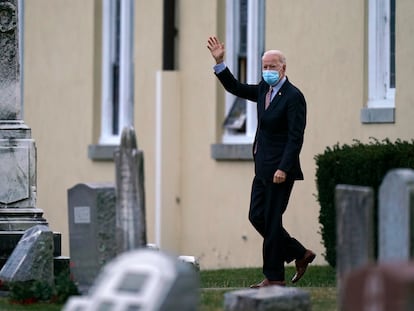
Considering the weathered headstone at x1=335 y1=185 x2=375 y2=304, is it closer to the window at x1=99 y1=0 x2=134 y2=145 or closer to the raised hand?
the raised hand

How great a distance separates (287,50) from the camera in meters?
19.1

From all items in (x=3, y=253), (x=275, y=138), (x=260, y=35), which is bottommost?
(x=3, y=253)

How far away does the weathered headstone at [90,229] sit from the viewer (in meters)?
11.6

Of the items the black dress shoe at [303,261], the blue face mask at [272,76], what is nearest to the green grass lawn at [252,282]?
the black dress shoe at [303,261]

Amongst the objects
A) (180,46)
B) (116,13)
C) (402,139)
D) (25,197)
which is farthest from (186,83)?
(25,197)

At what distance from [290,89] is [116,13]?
10.0 meters

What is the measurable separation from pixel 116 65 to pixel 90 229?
11.0m

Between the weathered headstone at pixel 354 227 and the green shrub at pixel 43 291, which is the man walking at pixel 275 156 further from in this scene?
the weathered headstone at pixel 354 227

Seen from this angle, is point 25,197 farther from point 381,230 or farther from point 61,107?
point 61,107

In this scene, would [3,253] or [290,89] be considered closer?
[290,89]

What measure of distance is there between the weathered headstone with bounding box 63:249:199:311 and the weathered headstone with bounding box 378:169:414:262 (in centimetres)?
171

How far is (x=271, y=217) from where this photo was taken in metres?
13.2

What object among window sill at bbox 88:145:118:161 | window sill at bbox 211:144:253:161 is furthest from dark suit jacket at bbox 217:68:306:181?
window sill at bbox 88:145:118:161

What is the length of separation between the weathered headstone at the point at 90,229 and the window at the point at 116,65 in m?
10.3
